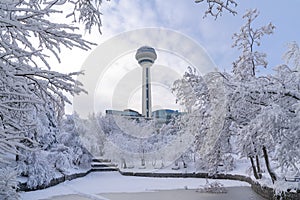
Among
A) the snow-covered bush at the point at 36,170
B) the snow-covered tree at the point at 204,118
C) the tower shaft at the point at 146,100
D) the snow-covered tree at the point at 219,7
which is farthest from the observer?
the tower shaft at the point at 146,100

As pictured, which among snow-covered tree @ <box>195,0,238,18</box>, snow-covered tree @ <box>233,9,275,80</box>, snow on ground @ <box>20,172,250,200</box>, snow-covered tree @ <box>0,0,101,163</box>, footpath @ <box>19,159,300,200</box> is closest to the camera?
snow-covered tree @ <box>0,0,101,163</box>

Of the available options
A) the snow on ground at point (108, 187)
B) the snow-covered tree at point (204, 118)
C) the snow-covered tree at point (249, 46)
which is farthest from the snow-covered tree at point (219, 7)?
the snow on ground at point (108, 187)

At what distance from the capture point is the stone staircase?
1190 inches

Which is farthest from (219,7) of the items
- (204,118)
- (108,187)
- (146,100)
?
(146,100)

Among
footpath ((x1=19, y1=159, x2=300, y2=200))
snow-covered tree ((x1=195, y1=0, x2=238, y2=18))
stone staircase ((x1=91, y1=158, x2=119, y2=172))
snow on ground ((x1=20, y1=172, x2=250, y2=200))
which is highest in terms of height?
snow-covered tree ((x1=195, y1=0, x2=238, y2=18))

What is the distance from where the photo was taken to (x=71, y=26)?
2.13 meters

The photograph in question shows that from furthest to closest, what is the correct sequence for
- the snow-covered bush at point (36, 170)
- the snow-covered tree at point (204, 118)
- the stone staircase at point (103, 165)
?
the stone staircase at point (103, 165), the snow-covered bush at point (36, 170), the snow-covered tree at point (204, 118)

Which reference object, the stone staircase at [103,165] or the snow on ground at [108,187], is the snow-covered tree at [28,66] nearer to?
the snow on ground at [108,187]

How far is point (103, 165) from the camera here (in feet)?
106

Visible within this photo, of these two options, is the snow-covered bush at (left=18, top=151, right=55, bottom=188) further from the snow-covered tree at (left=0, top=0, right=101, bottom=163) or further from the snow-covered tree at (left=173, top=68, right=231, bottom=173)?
the snow-covered tree at (left=0, top=0, right=101, bottom=163)

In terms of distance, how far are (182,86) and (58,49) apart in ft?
30.1

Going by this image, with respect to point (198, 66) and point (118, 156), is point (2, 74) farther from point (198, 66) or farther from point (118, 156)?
point (118, 156)

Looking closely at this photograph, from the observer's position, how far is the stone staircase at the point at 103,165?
99.1 ft

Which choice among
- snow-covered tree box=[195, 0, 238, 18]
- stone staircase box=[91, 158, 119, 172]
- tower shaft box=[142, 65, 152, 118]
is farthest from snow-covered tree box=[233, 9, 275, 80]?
tower shaft box=[142, 65, 152, 118]
